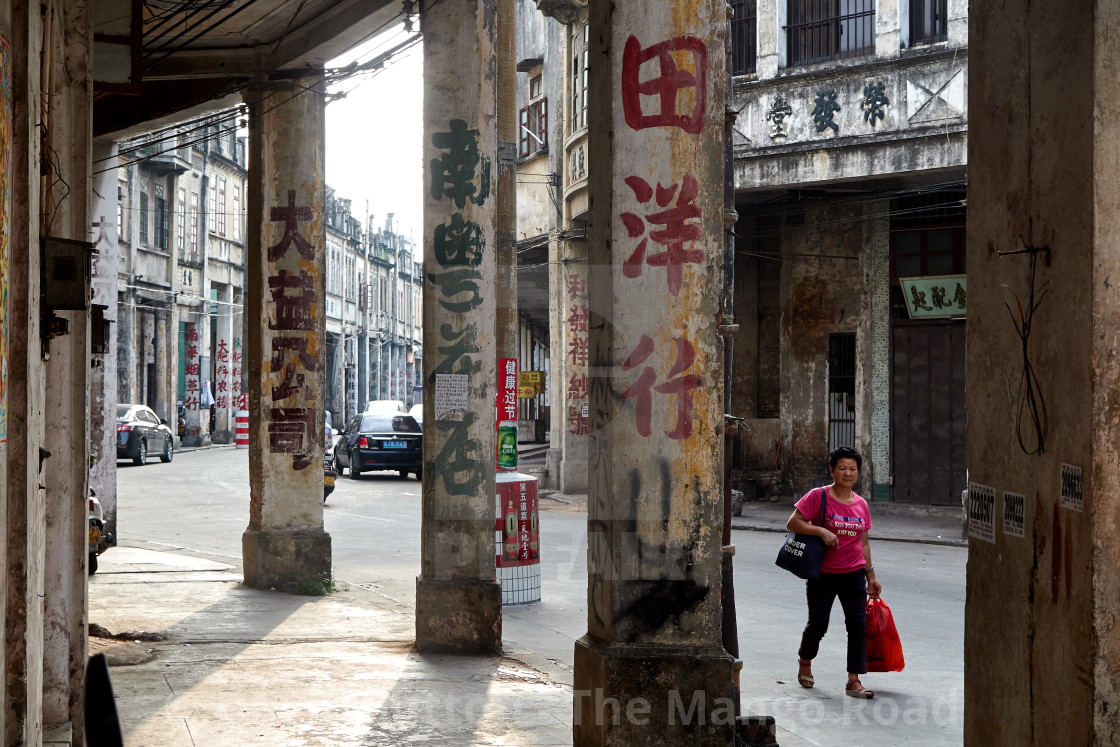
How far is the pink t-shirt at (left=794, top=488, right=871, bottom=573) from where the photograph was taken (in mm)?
6977

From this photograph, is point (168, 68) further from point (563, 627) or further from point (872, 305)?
point (872, 305)

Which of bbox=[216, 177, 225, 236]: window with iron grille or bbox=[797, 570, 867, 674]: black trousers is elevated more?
bbox=[216, 177, 225, 236]: window with iron grille

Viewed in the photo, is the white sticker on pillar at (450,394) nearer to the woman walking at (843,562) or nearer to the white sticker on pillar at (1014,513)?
the woman walking at (843,562)

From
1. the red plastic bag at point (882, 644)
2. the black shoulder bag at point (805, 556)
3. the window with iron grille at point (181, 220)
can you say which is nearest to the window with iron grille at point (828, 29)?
the black shoulder bag at point (805, 556)

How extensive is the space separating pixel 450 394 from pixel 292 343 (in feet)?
10.3

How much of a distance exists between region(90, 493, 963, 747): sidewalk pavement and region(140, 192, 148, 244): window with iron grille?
24.7m

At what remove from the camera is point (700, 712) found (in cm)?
504

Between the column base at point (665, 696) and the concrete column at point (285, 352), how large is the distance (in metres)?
6.00

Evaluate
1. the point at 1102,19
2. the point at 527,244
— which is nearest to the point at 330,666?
the point at 1102,19

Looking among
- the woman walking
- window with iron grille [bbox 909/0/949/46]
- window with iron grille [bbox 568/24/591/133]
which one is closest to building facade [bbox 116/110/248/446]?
window with iron grille [bbox 568/24/591/133]

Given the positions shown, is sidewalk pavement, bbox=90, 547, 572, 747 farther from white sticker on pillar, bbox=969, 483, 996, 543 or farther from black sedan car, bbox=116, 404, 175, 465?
black sedan car, bbox=116, 404, 175, 465

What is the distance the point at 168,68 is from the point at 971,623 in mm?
11242

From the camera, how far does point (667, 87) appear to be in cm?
523

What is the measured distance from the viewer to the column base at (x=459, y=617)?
25.8 feet
